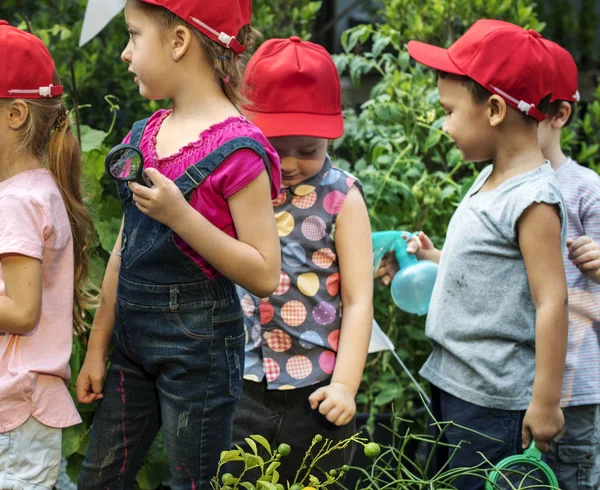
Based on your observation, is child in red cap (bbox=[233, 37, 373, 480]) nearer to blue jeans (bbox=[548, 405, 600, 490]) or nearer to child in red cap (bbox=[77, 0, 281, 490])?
child in red cap (bbox=[77, 0, 281, 490])

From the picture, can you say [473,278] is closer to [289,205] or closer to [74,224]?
[289,205]

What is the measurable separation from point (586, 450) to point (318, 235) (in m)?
0.98

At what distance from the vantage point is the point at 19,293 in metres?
2.01

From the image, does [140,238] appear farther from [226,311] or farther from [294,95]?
[294,95]

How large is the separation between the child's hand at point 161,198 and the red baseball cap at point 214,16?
35 cm

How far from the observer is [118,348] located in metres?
2.17

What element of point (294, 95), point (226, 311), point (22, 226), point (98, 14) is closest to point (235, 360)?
point (226, 311)

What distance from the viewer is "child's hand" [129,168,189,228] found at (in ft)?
5.97

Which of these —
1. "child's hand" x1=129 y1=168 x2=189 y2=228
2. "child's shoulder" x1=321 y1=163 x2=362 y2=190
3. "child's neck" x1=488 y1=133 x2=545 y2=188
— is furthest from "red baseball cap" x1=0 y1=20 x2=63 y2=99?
"child's neck" x1=488 y1=133 x2=545 y2=188

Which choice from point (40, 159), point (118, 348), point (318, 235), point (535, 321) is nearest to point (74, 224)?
point (40, 159)

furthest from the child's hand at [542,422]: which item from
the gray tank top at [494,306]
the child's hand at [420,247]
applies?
the child's hand at [420,247]

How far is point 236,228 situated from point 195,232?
0.13 metres

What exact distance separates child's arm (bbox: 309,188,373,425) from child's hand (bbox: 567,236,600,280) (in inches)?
21.7

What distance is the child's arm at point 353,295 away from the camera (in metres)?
2.34
